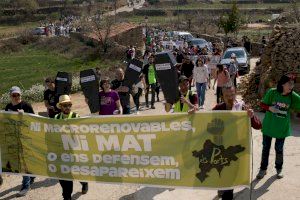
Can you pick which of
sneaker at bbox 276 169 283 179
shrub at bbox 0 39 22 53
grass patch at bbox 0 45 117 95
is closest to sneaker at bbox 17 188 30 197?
sneaker at bbox 276 169 283 179

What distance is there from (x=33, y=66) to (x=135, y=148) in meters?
31.7

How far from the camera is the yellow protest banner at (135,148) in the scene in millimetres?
6711

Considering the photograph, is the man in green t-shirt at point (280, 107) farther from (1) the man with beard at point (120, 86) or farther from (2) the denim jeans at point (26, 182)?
(2) the denim jeans at point (26, 182)

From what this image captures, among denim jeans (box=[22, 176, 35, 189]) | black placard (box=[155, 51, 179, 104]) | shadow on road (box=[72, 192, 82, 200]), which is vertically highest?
black placard (box=[155, 51, 179, 104])

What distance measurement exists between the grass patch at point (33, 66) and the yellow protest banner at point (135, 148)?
64.9 ft

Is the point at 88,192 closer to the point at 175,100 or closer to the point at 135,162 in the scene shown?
the point at 135,162

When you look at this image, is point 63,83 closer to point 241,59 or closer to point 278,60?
point 278,60

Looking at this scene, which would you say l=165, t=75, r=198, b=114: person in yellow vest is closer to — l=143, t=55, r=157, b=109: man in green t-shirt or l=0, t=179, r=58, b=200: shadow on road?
l=0, t=179, r=58, b=200: shadow on road

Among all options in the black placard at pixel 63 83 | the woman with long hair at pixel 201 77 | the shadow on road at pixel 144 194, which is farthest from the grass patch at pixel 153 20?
the shadow on road at pixel 144 194

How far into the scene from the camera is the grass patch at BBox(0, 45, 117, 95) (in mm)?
30695

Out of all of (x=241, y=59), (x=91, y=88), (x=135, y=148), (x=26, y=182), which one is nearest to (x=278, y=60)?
(x=91, y=88)

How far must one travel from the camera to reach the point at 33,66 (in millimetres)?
37500

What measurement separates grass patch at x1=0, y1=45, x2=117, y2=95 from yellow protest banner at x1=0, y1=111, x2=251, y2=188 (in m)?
19.8

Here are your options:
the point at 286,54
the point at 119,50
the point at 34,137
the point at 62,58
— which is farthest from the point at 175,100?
the point at 62,58
